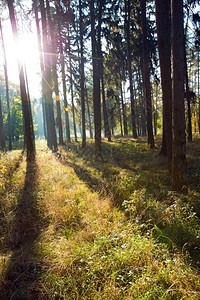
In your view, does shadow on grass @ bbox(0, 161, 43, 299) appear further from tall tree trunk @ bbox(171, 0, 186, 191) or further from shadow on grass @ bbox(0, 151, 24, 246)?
tall tree trunk @ bbox(171, 0, 186, 191)

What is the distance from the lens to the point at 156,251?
282cm

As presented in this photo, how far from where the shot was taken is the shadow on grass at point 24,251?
2.48 meters

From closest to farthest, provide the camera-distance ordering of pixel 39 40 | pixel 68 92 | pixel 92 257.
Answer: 1. pixel 92 257
2. pixel 39 40
3. pixel 68 92

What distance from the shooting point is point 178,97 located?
16.1 ft

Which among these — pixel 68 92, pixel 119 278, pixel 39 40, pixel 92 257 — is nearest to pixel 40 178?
pixel 92 257

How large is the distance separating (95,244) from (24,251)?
1319 millimetres

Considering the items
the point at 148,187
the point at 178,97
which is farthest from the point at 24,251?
the point at 178,97

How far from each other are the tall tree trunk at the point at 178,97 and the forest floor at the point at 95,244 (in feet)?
2.03

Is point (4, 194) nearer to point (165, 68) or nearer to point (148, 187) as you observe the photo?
point (148, 187)

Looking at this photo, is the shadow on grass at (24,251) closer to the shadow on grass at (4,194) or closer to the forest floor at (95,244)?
the forest floor at (95,244)

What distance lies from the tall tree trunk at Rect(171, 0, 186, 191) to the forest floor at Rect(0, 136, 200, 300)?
0.62m

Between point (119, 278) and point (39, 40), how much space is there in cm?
1624

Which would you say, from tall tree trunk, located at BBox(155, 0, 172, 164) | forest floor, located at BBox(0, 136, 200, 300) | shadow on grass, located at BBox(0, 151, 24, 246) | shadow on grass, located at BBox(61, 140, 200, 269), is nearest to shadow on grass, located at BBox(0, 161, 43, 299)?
forest floor, located at BBox(0, 136, 200, 300)

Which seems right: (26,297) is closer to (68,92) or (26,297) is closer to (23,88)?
(23,88)
